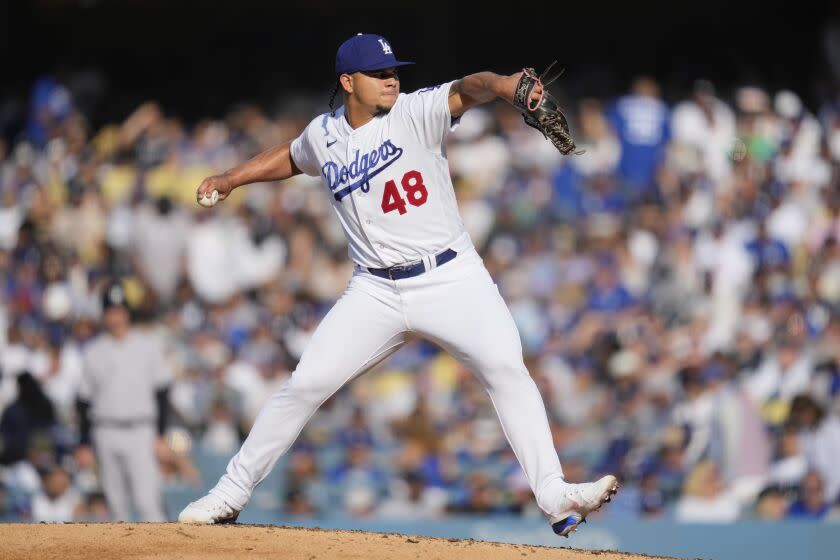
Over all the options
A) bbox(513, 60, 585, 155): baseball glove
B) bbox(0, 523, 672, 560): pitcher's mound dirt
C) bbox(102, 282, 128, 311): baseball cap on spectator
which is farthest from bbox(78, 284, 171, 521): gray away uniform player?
bbox(513, 60, 585, 155): baseball glove

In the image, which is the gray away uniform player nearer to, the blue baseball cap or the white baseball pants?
the white baseball pants

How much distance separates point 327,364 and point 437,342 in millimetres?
438

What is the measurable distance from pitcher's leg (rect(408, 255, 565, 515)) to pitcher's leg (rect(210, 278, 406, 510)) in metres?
0.15

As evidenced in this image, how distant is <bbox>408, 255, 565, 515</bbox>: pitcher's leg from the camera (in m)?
4.96

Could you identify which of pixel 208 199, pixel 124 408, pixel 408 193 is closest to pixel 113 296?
pixel 124 408

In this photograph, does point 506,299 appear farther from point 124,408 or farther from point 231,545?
point 231,545

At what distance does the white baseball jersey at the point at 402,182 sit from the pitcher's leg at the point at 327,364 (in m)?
0.21

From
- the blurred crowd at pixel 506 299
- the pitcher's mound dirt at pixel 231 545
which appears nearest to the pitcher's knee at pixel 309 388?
the pitcher's mound dirt at pixel 231 545

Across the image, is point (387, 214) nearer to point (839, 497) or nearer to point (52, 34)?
point (839, 497)

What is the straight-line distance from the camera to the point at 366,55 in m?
5.07

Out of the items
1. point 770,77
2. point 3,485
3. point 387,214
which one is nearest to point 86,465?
point 3,485

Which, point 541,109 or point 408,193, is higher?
point 541,109

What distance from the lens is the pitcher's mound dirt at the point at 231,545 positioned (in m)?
4.84

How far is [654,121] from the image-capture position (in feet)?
41.7
